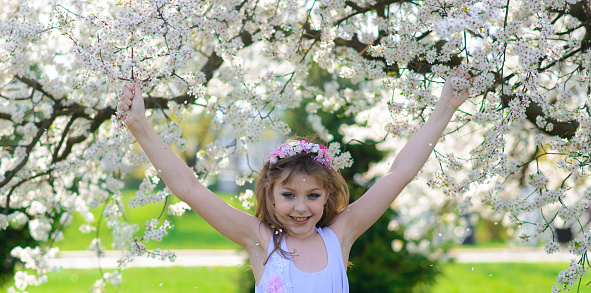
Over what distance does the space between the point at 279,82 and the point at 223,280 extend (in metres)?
5.97

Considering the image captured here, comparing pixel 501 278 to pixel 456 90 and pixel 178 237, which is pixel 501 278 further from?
pixel 178 237

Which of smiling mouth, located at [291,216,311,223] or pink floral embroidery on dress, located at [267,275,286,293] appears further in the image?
smiling mouth, located at [291,216,311,223]

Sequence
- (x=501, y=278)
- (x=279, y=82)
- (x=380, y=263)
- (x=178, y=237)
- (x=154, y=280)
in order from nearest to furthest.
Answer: (x=279, y=82)
(x=380, y=263)
(x=501, y=278)
(x=154, y=280)
(x=178, y=237)

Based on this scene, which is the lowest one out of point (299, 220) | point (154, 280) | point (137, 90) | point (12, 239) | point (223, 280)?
point (299, 220)

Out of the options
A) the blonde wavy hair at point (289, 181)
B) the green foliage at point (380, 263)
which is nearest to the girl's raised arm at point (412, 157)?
the blonde wavy hair at point (289, 181)

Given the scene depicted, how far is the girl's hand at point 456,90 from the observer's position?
2324 millimetres

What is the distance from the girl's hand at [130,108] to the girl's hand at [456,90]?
4.02ft

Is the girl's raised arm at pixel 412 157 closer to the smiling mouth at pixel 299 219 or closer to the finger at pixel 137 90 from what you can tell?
the smiling mouth at pixel 299 219

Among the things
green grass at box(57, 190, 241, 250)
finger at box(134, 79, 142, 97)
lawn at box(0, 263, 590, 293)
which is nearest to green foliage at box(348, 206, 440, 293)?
lawn at box(0, 263, 590, 293)

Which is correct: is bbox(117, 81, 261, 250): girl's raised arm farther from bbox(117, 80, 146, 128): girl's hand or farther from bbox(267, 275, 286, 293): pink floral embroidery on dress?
bbox(267, 275, 286, 293): pink floral embroidery on dress

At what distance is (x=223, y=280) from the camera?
8922mm

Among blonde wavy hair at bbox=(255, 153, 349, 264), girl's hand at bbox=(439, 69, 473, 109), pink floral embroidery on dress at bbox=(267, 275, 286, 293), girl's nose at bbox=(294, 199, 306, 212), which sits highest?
girl's hand at bbox=(439, 69, 473, 109)

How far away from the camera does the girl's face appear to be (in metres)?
2.26

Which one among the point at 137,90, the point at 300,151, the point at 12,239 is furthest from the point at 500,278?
the point at 137,90
